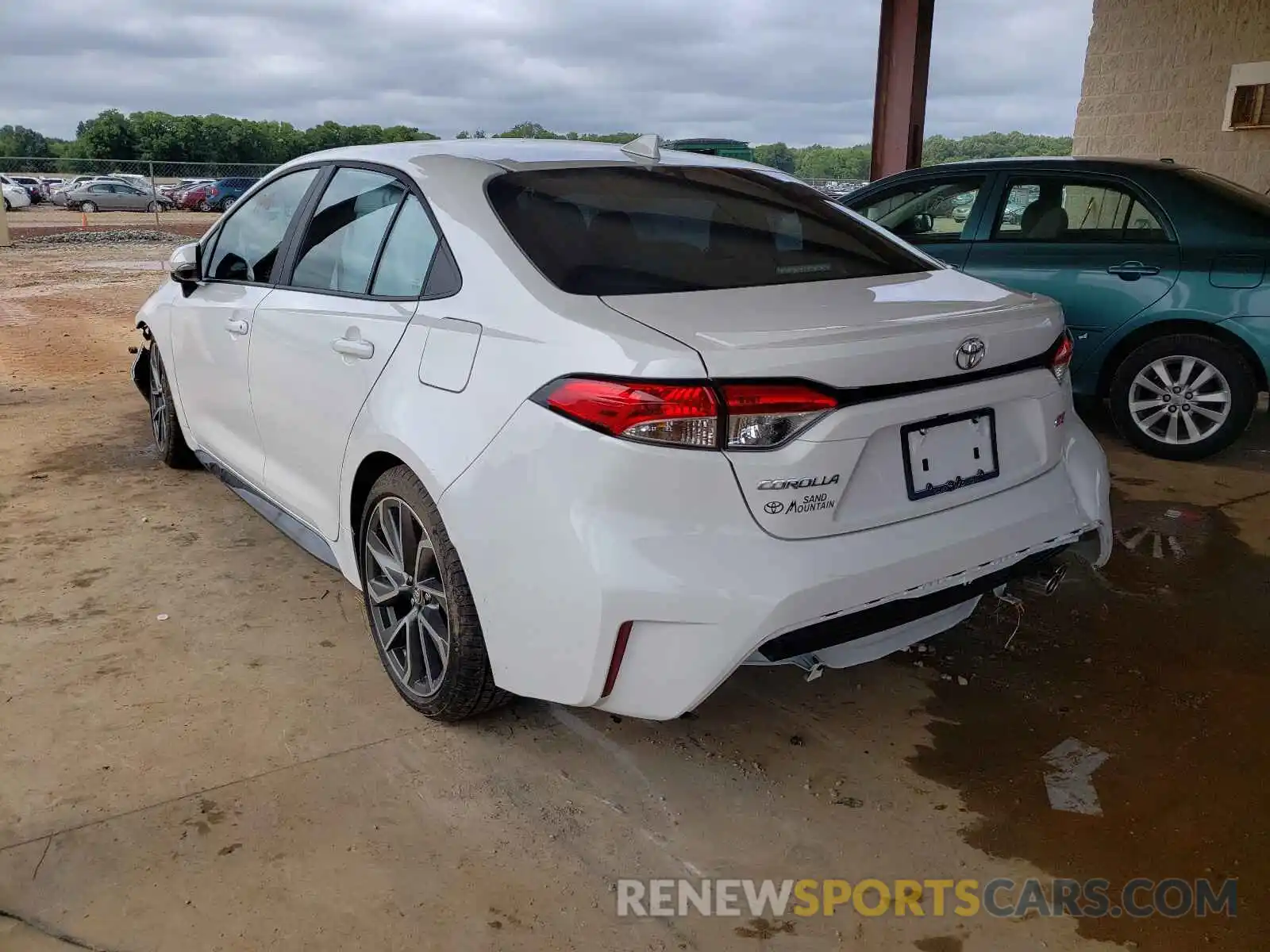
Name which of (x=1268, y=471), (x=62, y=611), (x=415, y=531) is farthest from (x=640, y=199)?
(x=1268, y=471)

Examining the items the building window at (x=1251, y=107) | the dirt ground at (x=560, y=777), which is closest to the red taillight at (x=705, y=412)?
the dirt ground at (x=560, y=777)

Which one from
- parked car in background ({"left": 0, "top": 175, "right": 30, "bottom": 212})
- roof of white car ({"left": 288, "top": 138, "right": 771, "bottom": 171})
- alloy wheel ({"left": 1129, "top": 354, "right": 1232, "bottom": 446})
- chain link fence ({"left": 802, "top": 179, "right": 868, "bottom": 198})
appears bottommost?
alloy wheel ({"left": 1129, "top": 354, "right": 1232, "bottom": 446})

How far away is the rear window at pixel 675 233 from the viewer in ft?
8.18

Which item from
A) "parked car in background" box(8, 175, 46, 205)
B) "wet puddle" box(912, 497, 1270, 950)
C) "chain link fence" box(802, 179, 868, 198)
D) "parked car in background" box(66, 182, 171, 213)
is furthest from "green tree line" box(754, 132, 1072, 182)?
"parked car in background" box(8, 175, 46, 205)

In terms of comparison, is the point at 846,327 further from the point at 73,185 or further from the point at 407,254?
the point at 73,185

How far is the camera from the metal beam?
881 cm

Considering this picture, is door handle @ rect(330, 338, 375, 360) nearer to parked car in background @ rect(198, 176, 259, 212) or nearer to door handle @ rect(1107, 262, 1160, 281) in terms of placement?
door handle @ rect(1107, 262, 1160, 281)

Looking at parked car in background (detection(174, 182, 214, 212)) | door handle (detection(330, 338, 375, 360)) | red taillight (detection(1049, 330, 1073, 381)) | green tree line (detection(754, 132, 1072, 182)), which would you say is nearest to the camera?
red taillight (detection(1049, 330, 1073, 381))

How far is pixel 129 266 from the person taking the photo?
17.2 meters

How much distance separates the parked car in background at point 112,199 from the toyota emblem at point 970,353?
35145 millimetres

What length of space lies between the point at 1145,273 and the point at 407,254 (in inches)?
168

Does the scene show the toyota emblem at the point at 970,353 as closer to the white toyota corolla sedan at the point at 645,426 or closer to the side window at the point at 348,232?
the white toyota corolla sedan at the point at 645,426

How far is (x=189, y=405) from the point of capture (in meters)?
4.34

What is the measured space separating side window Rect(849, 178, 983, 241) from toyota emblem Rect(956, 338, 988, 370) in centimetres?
403
